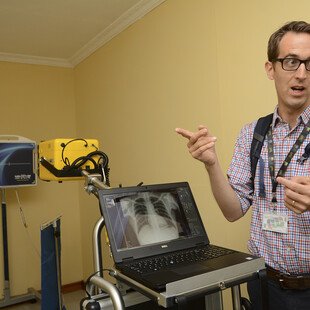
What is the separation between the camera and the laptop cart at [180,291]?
873mm

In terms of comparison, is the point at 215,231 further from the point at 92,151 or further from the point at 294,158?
the point at 294,158

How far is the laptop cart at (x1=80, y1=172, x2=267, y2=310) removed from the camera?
34.4 inches

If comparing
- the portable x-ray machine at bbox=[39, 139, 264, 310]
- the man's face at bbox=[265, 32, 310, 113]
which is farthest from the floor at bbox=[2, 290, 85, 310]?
the man's face at bbox=[265, 32, 310, 113]

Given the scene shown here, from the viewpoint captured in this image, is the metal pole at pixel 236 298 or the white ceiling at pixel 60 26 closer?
the metal pole at pixel 236 298

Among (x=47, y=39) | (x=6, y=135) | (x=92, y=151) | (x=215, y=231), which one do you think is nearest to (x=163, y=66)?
(x=92, y=151)

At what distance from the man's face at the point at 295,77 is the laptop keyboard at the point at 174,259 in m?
0.55

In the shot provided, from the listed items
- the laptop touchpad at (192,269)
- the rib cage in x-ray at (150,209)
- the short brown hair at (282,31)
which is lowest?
the laptop touchpad at (192,269)

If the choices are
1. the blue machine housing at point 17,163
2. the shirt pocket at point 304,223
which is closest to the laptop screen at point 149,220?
the shirt pocket at point 304,223

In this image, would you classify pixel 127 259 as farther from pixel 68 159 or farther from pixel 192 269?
pixel 68 159

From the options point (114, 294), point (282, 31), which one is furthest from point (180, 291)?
point (282, 31)

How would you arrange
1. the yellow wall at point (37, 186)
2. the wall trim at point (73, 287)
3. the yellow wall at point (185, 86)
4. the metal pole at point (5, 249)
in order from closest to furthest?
the yellow wall at point (185, 86)
the metal pole at point (5, 249)
the yellow wall at point (37, 186)
the wall trim at point (73, 287)

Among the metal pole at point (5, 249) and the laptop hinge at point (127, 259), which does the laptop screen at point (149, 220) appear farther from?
the metal pole at point (5, 249)

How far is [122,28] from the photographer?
3.22m

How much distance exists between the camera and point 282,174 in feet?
3.98
